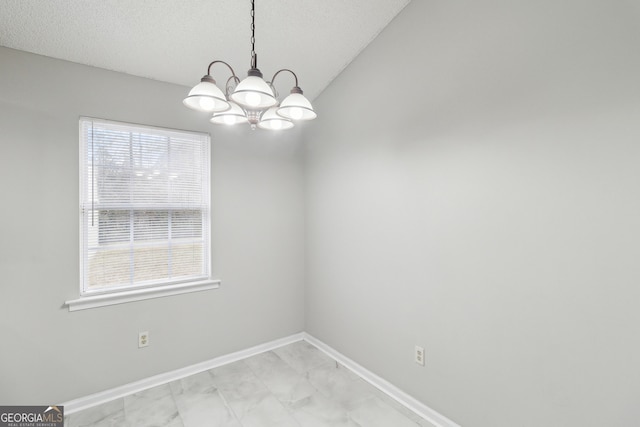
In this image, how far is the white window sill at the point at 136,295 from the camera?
2263mm

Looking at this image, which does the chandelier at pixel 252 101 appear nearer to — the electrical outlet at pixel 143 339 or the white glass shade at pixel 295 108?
the white glass shade at pixel 295 108

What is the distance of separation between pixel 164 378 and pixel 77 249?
4.17 feet

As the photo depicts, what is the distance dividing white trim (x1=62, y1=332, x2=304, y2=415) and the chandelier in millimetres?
2233

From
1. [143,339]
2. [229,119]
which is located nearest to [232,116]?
[229,119]

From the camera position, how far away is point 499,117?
1.78 m

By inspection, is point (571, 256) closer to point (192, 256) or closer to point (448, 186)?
Result: point (448, 186)

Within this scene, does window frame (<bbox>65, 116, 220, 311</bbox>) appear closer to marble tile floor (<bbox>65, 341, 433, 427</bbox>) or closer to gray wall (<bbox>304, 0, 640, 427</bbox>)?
marble tile floor (<bbox>65, 341, 433, 427</bbox>)

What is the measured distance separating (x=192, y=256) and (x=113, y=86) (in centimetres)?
151

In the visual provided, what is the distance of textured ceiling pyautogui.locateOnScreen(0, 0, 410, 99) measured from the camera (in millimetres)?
1927

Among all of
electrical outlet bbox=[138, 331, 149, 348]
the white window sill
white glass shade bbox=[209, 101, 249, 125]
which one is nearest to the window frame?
the white window sill

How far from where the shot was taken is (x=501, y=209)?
1772 millimetres

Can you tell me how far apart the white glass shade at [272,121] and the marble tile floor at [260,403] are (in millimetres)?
1980

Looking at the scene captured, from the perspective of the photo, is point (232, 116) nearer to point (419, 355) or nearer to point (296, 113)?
point (296, 113)

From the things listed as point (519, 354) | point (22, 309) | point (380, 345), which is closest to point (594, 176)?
point (519, 354)
